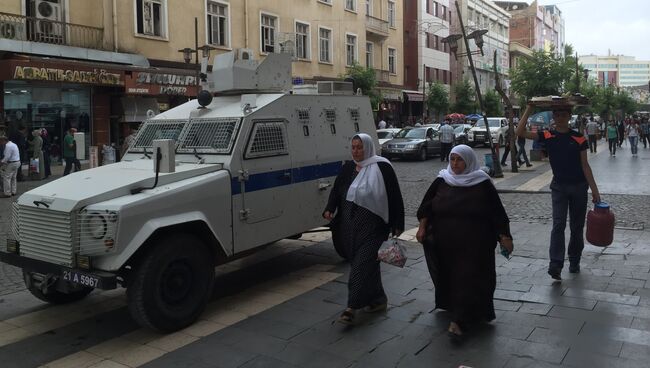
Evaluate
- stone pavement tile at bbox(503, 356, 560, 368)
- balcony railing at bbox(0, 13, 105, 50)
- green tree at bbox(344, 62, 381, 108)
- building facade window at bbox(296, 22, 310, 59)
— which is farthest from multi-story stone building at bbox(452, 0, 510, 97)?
stone pavement tile at bbox(503, 356, 560, 368)

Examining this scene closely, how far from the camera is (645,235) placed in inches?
360

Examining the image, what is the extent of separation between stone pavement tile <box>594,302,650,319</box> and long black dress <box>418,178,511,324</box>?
1.30 metres

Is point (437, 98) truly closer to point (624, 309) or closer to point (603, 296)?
point (603, 296)

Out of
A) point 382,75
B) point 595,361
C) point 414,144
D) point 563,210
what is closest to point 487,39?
point 382,75

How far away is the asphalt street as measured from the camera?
4.64m

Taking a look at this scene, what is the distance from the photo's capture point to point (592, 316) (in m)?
5.36

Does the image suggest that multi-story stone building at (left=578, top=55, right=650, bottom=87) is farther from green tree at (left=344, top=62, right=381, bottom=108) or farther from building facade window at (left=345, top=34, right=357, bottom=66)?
green tree at (left=344, top=62, right=381, bottom=108)

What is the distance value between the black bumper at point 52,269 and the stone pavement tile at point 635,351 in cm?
404

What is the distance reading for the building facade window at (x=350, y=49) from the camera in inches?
1451

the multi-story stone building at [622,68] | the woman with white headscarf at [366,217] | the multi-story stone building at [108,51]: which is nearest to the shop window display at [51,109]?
the multi-story stone building at [108,51]

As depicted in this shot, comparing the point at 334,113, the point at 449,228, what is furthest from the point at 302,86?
the point at 449,228

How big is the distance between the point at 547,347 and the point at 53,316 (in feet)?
15.1

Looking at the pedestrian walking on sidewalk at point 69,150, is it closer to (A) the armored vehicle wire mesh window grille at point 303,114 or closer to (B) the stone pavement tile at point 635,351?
(A) the armored vehicle wire mesh window grille at point 303,114

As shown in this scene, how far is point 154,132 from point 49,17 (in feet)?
51.3
